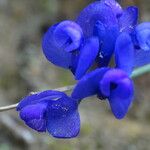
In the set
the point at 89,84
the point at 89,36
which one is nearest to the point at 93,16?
the point at 89,36

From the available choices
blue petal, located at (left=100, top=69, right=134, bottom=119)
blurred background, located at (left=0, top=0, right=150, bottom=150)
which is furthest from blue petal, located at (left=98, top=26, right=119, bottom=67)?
blurred background, located at (left=0, top=0, right=150, bottom=150)

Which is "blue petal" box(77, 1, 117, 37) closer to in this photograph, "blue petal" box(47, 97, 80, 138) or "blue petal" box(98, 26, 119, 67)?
"blue petal" box(98, 26, 119, 67)

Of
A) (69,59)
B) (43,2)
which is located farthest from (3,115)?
(69,59)

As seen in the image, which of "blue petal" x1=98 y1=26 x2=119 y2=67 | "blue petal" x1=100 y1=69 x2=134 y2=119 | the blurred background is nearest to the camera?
"blue petal" x1=100 y1=69 x2=134 y2=119

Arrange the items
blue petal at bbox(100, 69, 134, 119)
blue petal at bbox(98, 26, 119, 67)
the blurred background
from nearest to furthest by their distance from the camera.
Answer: blue petal at bbox(100, 69, 134, 119) → blue petal at bbox(98, 26, 119, 67) → the blurred background

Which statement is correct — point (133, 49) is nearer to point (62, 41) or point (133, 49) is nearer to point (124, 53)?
point (124, 53)

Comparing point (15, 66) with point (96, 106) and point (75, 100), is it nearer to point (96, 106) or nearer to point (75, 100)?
point (96, 106)

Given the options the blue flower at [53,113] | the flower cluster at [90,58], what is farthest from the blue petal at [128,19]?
the blue flower at [53,113]

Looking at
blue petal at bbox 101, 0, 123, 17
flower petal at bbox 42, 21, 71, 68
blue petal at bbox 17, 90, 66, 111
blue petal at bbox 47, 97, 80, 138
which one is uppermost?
blue petal at bbox 101, 0, 123, 17
